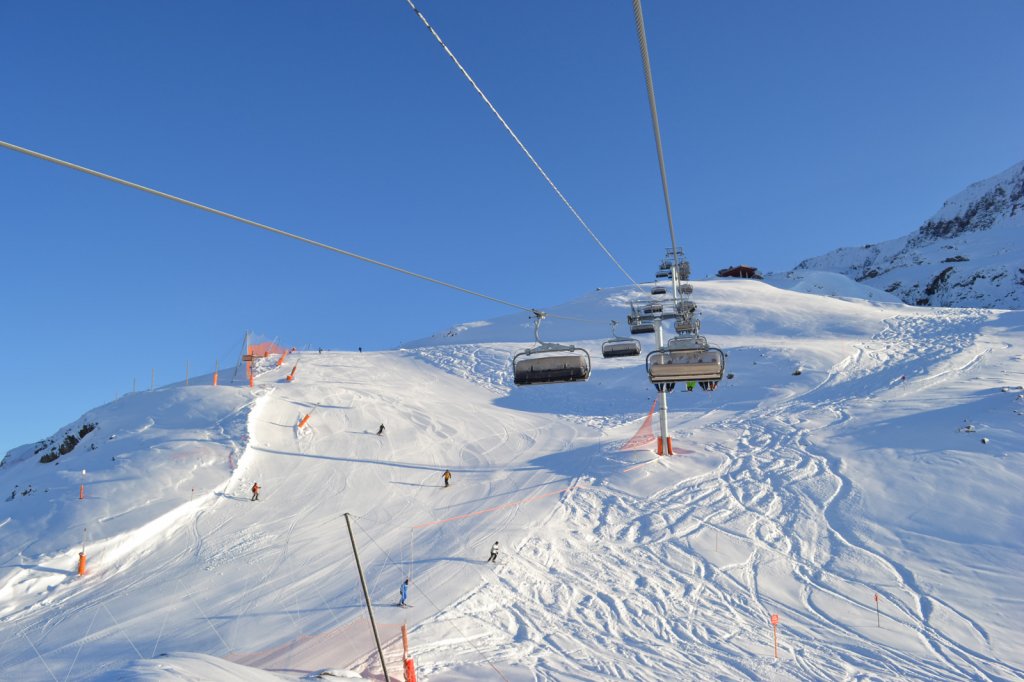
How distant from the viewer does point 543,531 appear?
1789 cm

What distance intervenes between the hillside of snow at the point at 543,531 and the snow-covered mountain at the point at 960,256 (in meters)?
53.3

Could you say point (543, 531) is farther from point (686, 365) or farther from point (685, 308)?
point (685, 308)

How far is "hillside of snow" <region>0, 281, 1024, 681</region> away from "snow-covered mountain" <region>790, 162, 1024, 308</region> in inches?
2098

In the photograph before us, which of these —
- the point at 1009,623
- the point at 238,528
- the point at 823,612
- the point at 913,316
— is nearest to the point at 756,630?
the point at 823,612

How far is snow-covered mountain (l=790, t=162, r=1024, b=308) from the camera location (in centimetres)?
7581

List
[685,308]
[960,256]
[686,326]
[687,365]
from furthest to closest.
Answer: [960,256], [685,308], [686,326], [687,365]

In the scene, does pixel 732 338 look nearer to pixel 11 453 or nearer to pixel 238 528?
pixel 238 528

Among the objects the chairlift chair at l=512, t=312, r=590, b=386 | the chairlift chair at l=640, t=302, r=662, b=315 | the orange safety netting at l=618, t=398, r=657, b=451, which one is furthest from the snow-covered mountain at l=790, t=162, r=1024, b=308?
the chairlift chair at l=512, t=312, r=590, b=386

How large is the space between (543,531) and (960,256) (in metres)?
108

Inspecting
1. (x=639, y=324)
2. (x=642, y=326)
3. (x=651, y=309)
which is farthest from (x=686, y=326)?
(x=639, y=324)

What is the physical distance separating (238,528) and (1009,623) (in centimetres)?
2201

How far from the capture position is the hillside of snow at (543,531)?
38.5ft

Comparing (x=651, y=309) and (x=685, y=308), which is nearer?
(x=651, y=309)

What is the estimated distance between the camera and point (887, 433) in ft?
75.3
